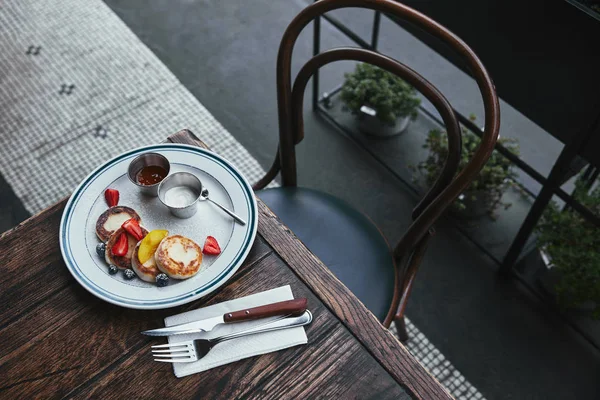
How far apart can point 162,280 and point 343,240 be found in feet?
1.96

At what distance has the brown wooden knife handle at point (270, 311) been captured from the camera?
1046 millimetres

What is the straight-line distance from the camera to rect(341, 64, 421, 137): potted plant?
2295 millimetres

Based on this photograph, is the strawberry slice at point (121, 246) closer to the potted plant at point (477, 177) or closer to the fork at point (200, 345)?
the fork at point (200, 345)

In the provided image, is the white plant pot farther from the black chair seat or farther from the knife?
the knife

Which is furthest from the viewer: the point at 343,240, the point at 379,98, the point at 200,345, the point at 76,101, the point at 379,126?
the point at 76,101

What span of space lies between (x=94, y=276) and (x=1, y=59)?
2.12 m

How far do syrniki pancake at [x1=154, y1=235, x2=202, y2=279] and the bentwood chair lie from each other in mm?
491

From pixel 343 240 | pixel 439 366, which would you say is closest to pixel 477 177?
pixel 439 366

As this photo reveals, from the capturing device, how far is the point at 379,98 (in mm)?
2291

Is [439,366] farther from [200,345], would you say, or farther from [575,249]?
[200,345]

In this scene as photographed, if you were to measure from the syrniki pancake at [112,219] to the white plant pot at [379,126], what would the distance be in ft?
4.68

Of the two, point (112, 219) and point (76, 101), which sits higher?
point (112, 219)

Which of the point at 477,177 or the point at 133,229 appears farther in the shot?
the point at 477,177

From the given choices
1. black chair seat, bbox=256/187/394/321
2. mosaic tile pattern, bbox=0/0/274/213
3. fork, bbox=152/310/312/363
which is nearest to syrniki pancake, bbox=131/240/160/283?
fork, bbox=152/310/312/363
